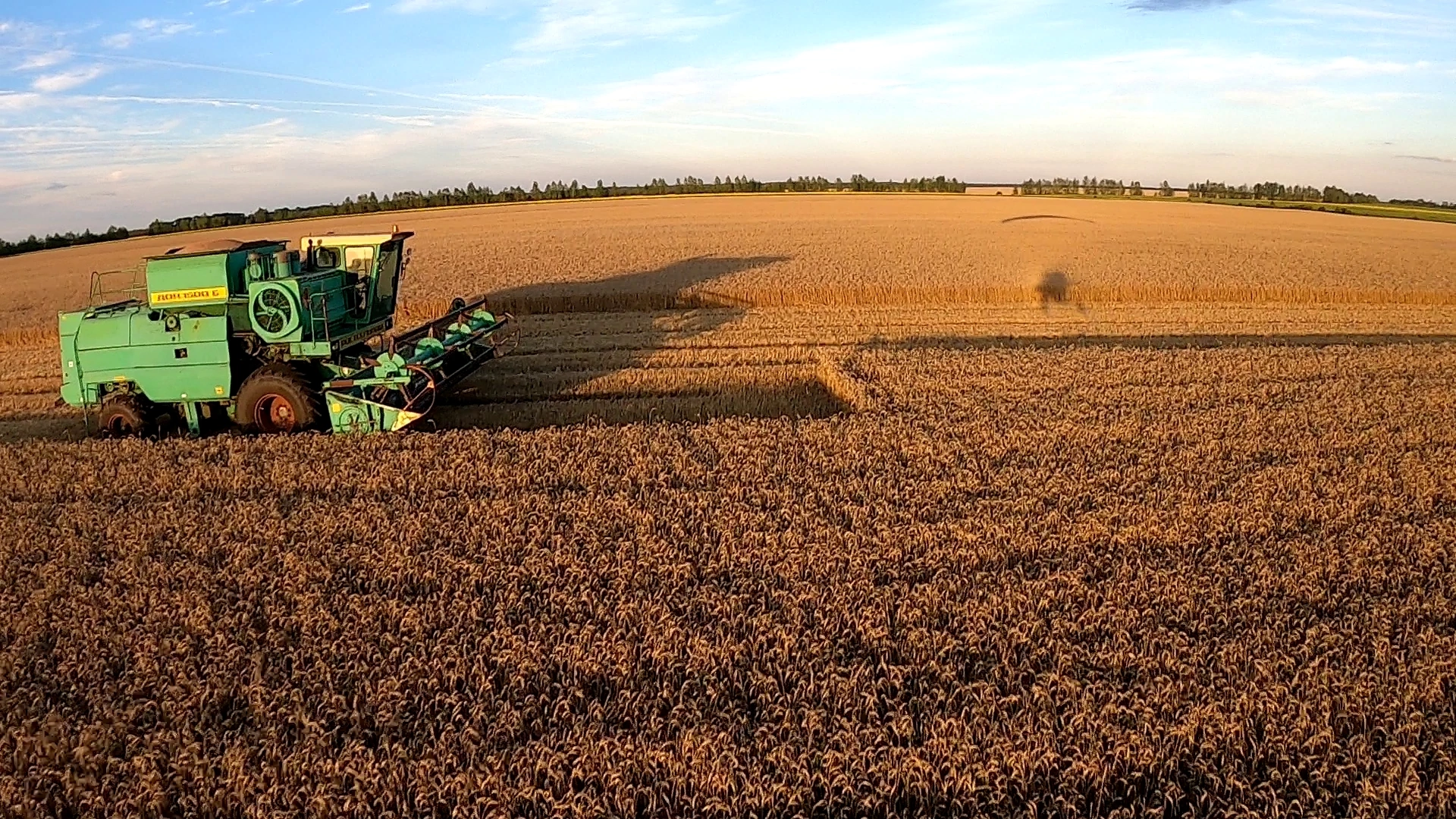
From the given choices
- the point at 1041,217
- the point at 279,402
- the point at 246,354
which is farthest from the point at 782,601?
the point at 1041,217

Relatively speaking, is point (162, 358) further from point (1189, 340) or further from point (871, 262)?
point (871, 262)

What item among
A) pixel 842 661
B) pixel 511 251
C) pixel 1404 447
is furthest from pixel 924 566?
pixel 511 251

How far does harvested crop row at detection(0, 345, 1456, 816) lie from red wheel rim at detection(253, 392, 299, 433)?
1.43 m

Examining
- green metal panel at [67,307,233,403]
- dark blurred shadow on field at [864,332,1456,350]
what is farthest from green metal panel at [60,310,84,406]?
dark blurred shadow on field at [864,332,1456,350]

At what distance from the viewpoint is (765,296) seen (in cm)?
2100

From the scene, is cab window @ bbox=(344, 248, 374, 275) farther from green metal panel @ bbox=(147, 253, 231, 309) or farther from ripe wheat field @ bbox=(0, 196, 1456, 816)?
ripe wheat field @ bbox=(0, 196, 1456, 816)

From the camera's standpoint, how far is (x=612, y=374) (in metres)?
14.3

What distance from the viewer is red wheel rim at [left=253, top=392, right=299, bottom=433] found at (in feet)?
35.9

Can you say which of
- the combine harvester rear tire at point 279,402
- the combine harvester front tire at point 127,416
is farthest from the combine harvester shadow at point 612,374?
the combine harvester front tire at point 127,416

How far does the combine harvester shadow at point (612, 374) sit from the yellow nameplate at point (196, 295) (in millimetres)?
3072

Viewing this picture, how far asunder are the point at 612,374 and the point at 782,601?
28.8 ft

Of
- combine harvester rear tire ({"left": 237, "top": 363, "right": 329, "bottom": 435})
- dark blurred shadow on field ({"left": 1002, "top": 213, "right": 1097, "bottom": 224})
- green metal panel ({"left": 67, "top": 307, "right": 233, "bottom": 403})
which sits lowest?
combine harvester rear tire ({"left": 237, "top": 363, "right": 329, "bottom": 435})

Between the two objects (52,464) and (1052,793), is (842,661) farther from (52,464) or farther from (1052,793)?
(52,464)

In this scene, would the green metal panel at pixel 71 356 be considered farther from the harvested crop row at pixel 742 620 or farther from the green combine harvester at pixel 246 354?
the harvested crop row at pixel 742 620
